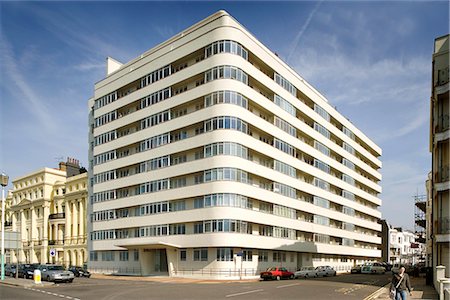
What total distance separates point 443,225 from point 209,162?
81.6 ft

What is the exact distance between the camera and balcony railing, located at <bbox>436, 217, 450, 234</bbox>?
25281 millimetres

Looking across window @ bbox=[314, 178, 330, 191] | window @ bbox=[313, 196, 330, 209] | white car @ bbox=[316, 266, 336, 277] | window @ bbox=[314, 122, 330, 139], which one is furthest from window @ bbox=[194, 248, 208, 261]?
window @ bbox=[314, 122, 330, 139]

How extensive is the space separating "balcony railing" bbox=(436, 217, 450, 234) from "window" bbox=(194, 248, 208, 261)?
24898 millimetres

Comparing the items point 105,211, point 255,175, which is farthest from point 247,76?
point 105,211

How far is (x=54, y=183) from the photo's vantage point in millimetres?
80750

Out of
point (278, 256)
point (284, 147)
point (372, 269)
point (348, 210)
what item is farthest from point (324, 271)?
point (348, 210)

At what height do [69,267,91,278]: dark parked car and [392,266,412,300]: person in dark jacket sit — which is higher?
[392,266,412,300]: person in dark jacket

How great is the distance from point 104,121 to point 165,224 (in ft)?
65.6

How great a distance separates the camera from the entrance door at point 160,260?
172 feet

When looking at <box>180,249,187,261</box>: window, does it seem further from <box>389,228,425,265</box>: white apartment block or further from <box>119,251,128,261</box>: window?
<box>389,228,425,265</box>: white apartment block

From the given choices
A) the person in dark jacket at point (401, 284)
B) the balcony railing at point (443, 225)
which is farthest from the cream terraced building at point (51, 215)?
the person in dark jacket at point (401, 284)

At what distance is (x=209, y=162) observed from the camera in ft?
152

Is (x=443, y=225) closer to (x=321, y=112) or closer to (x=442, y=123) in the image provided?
(x=442, y=123)

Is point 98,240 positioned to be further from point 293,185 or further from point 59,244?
point 293,185
